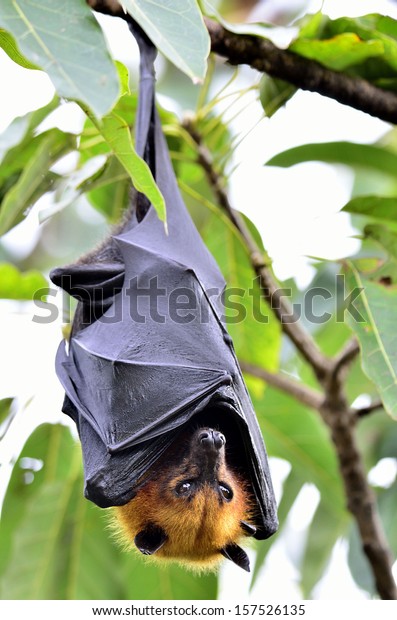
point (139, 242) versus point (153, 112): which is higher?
point (153, 112)

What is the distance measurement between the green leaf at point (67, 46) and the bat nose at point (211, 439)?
1.44m

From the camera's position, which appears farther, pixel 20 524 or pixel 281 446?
pixel 281 446

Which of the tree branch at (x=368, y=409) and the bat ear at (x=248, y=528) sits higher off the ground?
the bat ear at (x=248, y=528)

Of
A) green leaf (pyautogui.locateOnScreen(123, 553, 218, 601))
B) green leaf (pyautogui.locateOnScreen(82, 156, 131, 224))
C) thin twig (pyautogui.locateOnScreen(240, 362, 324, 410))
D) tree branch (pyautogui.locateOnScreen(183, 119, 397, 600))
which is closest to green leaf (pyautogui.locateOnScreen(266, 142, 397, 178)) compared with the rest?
tree branch (pyautogui.locateOnScreen(183, 119, 397, 600))

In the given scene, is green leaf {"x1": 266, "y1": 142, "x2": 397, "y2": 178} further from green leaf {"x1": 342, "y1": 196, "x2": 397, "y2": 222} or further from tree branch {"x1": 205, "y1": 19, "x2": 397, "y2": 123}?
tree branch {"x1": 205, "y1": 19, "x2": 397, "y2": 123}

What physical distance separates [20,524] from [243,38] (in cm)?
326

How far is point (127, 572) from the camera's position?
461cm

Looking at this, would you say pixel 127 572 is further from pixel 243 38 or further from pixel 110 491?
pixel 243 38

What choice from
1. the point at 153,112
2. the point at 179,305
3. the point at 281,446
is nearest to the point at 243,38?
the point at 153,112

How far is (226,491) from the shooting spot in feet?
10.4

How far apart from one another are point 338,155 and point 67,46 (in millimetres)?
2482

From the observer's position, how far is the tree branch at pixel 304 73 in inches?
124

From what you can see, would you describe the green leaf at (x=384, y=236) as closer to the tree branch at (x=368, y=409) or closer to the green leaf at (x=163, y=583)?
the tree branch at (x=368, y=409)

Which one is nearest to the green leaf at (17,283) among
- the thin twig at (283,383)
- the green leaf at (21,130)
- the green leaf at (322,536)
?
the green leaf at (21,130)
